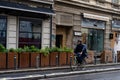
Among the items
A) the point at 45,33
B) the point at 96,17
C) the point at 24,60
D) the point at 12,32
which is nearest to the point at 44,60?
the point at 24,60

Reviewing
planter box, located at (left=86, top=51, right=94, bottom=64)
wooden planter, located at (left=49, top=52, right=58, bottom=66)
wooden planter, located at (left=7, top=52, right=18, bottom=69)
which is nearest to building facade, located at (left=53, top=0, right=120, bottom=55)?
planter box, located at (left=86, top=51, right=94, bottom=64)

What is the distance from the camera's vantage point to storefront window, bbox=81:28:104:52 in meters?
30.9

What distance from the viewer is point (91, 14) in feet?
102

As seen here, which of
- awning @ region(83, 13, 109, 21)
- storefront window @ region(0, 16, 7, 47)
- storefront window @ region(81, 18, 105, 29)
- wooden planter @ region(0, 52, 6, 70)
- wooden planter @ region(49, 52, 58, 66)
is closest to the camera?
wooden planter @ region(0, 52, 6, 70)

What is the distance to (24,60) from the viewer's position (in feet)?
68.5

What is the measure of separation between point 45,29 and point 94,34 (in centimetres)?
779

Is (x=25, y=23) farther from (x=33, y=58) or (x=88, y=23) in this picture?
(x=88, y=23)

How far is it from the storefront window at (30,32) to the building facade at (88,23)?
180 centimetres

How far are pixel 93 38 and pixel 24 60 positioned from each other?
12737 millimetres

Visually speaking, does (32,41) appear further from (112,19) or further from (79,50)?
(112,19)

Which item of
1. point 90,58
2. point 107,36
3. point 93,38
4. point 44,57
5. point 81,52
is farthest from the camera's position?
point 107,36

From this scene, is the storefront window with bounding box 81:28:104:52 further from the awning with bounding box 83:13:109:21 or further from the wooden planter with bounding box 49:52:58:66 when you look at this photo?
the wooden planter with bounding box 49:52:58:66

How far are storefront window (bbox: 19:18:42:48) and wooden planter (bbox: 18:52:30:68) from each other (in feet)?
9.13

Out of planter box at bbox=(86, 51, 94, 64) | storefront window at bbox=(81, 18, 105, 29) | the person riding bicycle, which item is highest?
storefront window at bbox=(81, 18, 105, 29)
